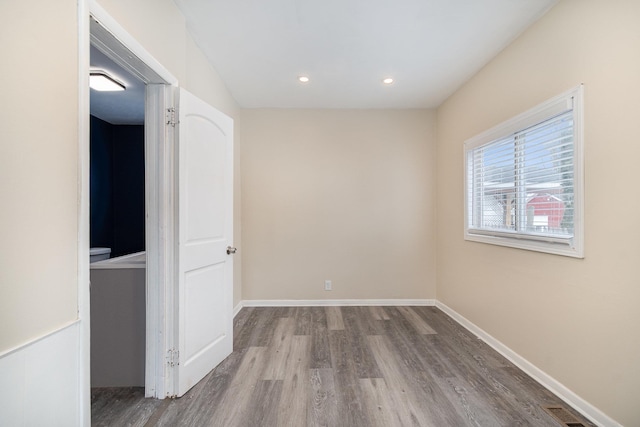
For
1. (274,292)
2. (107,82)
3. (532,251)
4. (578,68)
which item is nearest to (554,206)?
(532,251)

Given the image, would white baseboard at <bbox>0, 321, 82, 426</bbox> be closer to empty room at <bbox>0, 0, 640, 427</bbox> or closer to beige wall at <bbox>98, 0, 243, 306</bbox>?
empty room at <bbox>0, 0, 640, 427</bbox>

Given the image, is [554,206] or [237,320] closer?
[554,206]

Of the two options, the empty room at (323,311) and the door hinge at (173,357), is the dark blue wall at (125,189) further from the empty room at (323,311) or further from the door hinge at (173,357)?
the door hinge at (173,357)

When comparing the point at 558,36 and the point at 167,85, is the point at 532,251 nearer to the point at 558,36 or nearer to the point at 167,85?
the point at 558,36

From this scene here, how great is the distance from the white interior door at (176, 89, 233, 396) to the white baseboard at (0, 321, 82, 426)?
0.79 m

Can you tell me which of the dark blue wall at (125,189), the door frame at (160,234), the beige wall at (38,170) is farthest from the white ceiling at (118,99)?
the beige wall at (38,170)

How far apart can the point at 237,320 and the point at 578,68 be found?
3.79m

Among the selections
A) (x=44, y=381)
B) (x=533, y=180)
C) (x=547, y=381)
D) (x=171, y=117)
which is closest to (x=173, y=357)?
(x=44, y=381)

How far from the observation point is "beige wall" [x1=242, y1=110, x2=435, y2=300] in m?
3.85

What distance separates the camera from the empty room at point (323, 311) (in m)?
1.05

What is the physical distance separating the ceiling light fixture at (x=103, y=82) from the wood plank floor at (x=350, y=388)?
8.88 feet

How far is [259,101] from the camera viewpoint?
3.62m

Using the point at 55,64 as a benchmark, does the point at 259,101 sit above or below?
above

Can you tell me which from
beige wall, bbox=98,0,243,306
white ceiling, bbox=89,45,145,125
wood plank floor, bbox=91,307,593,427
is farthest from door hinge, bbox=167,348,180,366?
white ceiling, bbox=89,45,145,125
